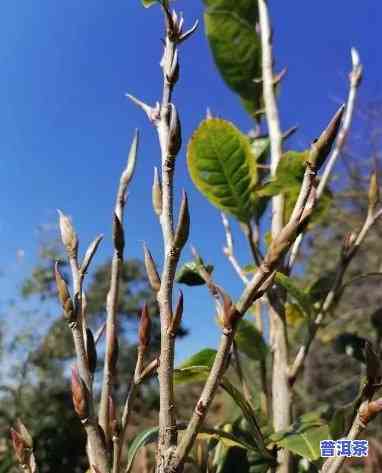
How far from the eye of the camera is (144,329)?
42 centimetres

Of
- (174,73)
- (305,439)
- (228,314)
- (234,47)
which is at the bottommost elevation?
(305,439)

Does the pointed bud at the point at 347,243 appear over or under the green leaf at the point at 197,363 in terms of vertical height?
over

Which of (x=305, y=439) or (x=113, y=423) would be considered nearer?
(x=113, y=423)

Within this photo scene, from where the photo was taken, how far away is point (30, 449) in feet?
1.42

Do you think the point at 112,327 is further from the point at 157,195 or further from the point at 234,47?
the point at 234,47

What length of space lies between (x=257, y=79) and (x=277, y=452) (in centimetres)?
74

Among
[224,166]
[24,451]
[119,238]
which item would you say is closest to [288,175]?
[224,166]

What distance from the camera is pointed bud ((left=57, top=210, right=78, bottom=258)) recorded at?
1.47ft

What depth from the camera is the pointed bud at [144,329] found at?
1.39 feet

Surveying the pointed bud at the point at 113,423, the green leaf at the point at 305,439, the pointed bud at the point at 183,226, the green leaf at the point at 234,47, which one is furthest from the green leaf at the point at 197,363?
the green leaf at the point at 234,47

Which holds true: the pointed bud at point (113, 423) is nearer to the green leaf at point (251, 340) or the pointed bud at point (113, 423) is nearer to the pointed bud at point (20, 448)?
the pointed bud at point (20, 448)

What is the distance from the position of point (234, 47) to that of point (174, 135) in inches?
31.6

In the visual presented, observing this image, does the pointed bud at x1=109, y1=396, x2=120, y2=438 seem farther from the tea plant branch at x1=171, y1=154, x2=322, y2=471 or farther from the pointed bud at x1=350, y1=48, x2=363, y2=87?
the pointed bud at x1=350, y1=48, x2=363, y2=87

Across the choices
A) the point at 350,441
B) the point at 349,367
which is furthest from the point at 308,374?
the point at 350,441
